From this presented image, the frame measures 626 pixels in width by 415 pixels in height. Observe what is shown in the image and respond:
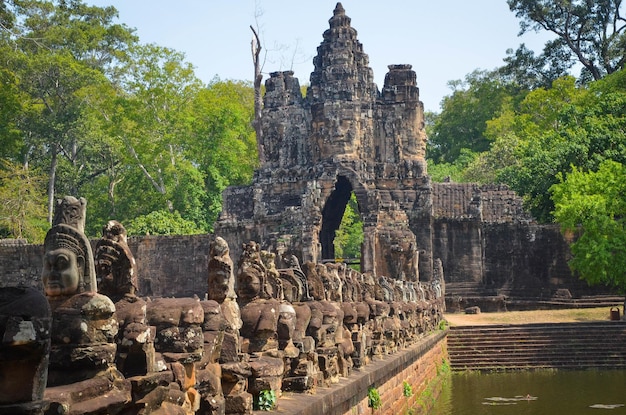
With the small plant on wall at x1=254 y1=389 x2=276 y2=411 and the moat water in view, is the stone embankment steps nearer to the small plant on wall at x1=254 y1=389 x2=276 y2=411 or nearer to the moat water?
the moat water

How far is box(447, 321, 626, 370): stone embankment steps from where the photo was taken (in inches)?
917

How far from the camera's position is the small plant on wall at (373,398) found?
35.5ft

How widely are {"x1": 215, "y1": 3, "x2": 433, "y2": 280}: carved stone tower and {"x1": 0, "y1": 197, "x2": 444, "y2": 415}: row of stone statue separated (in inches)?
971

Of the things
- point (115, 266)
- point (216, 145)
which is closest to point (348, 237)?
point (216, 145)

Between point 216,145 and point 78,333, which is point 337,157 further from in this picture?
point 78,333

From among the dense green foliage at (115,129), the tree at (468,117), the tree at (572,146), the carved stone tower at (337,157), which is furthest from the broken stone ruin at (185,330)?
the tree at (468,117)

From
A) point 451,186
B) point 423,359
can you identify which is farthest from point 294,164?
point 423,359

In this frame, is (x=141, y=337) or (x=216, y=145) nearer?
(x=141, y=337)

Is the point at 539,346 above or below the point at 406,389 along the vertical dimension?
above

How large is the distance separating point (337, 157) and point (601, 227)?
10.1 meters

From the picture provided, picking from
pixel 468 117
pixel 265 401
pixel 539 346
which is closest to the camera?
pixel 265 401

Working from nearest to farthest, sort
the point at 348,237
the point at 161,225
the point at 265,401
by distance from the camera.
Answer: the point at 265,401, the point at 161,225, the point at 348,237

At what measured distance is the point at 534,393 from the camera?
1831 centimetres

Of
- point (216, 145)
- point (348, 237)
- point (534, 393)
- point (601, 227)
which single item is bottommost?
point (534, 393)
